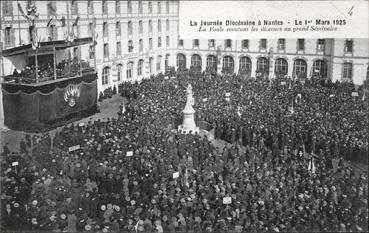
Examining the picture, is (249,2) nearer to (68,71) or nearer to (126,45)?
(68,71)

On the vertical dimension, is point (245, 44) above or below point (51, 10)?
below

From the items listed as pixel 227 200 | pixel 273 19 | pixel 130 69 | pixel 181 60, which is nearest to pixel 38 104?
pixel 227 200

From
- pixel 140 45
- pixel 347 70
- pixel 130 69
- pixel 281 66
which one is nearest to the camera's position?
pixel 347 70

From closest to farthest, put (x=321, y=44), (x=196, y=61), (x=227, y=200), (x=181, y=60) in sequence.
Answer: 1. (x=227, y=200)
2. (x=321, y=44)
3. (x=196, y=61)
4. (x=181, y=60)

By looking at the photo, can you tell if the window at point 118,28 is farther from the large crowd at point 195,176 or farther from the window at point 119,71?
the large crowd at point 195,176

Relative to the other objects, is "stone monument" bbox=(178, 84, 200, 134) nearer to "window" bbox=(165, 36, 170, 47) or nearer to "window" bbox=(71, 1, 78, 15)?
"window" bbox=(71, 1, 78, 15)

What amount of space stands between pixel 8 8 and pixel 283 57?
31240 mm

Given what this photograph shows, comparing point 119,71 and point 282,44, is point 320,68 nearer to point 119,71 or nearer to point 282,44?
point 282,44

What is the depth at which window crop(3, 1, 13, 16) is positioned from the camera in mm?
30159

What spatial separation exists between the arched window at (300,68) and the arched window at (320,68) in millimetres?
1253

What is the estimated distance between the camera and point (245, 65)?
5191 centimetres

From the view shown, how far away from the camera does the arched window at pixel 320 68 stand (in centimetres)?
4756

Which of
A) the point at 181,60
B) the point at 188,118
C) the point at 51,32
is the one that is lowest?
the point at 188,118

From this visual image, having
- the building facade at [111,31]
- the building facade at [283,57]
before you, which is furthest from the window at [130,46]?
the building facade at [283,57]
